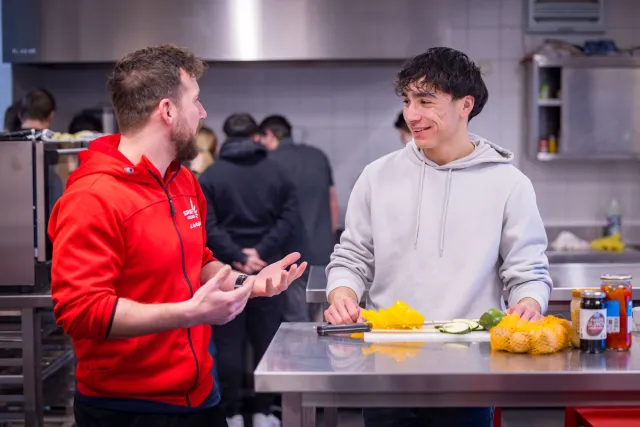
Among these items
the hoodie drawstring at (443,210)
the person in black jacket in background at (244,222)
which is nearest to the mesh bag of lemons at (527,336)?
the hoodie drawstring at (443,210)

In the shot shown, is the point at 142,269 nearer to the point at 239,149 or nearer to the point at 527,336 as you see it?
the point at 527,336

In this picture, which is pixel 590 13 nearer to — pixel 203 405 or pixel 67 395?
pixel 67 395

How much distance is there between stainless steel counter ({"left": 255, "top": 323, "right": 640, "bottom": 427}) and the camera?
1798 millimetres

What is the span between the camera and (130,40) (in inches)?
217

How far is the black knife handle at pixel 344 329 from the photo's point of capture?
2.18 metres

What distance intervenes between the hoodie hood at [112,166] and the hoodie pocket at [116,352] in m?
0.36

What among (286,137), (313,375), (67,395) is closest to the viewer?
(313,375)

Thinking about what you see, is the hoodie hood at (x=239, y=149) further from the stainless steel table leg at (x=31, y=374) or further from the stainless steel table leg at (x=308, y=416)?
the stainless steel table leg at (x=308, y=416)

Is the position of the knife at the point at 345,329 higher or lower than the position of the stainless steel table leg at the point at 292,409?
higher

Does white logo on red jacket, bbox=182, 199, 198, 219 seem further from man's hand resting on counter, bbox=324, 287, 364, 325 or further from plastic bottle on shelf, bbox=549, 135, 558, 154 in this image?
plastic bottle on shelf, bbox=549, 135, 558, 154

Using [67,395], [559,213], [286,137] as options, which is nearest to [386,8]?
[286,137]

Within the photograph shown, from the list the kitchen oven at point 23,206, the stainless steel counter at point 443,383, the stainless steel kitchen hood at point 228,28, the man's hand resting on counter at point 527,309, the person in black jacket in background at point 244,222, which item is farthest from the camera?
the stainless steel kitchen hood at point 228,28

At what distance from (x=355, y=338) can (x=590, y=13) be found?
434 centimetres

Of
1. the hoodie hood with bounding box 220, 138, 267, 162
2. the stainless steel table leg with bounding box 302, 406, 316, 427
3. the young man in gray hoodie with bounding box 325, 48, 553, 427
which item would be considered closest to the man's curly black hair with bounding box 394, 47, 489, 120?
the young man in gray hoodie with bounding box 325, 48, 553, 427
